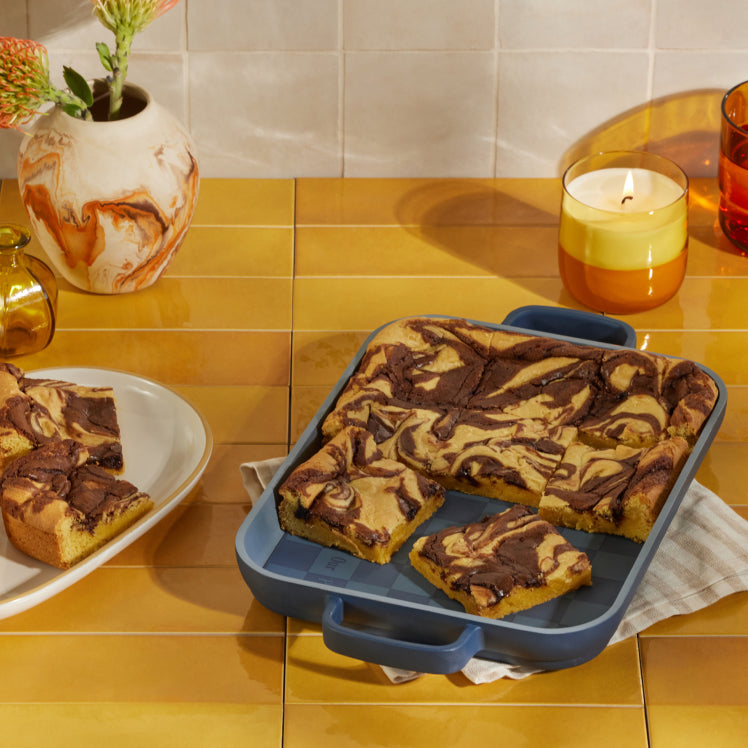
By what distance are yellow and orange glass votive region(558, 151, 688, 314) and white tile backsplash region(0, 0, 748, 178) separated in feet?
0.78

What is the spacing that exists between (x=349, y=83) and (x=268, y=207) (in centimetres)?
21

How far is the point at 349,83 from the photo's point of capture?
5.27 feet

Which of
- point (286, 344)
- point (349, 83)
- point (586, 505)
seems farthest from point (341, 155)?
point (586, 505)

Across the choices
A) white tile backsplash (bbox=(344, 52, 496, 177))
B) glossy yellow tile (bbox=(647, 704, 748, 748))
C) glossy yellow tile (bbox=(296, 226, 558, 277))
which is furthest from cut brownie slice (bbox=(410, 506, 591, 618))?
white tile backsplash (bbox=(344, 52, 496, 177))

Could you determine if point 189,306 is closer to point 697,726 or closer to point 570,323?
point 570,323

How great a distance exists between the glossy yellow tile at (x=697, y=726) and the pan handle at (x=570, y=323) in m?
0.46

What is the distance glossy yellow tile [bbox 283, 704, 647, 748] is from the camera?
91 centimetres

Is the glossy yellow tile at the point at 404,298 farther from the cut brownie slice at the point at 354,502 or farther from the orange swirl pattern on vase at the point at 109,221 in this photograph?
the cut brownie slice at the point at 354,502

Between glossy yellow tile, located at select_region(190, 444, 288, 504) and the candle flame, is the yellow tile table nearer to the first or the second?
glossy yellow tile, located at select_region(190, 444, 288, 504)

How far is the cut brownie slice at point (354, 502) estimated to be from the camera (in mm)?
1022

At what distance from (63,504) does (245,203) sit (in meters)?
0.72

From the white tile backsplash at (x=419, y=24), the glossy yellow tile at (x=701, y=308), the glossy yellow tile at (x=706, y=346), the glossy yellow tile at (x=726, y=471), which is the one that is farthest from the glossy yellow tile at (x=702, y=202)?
the glossy yellow tile at (x=726, y=471)

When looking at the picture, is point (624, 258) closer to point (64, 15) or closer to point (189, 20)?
point (189, 20)

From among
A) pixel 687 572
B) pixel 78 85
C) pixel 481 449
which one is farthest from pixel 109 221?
pixel 687 572
